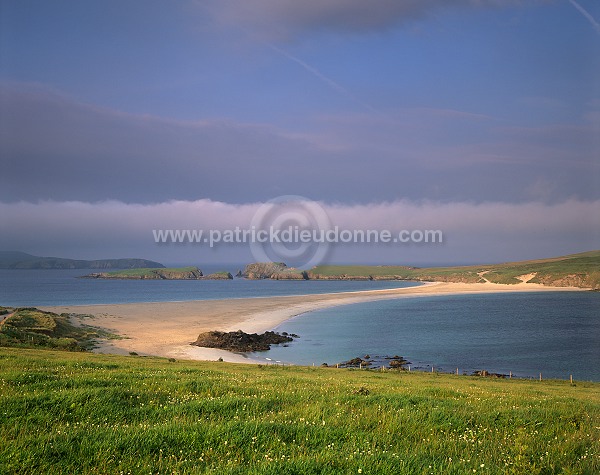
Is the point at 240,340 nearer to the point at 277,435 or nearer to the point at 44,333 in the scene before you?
the point at 44,333

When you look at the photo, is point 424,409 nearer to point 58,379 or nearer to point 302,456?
point 302,456

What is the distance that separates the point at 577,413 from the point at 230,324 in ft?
292

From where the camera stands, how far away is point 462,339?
79375mm

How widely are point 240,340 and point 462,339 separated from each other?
131 ft

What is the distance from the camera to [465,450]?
7.69 metres

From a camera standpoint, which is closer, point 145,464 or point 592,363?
point 145,464

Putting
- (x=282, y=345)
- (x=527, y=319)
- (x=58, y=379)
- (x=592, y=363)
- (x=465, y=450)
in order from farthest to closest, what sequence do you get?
(x=527, y=319), (x=282, y=345), (x=592, y=363), (x=58, y=379), (x=465, y=450)

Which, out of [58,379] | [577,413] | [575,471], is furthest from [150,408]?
[577,413]

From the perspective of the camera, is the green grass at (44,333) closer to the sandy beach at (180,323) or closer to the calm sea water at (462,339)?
the sandy beach at (180,323)

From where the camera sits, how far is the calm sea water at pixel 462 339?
192 feet

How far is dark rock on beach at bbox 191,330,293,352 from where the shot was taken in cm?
7012

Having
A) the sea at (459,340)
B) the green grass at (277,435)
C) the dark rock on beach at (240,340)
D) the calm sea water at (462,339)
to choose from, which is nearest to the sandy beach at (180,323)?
the dark rock on beach at (240,340)

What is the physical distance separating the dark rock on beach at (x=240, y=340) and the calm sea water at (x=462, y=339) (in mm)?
3249

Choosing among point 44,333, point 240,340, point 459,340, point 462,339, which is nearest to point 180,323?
point 240,340
